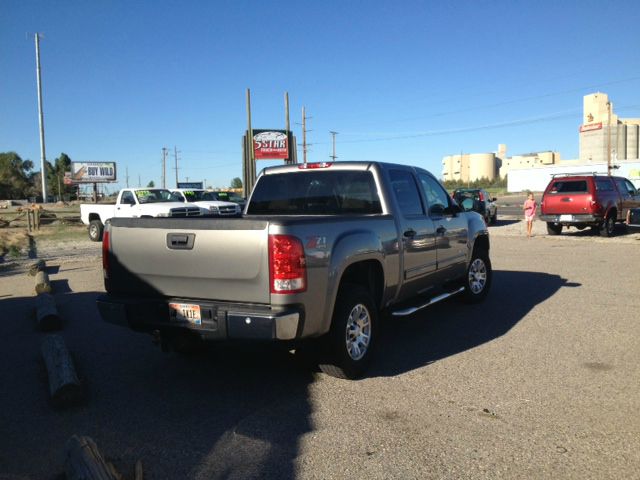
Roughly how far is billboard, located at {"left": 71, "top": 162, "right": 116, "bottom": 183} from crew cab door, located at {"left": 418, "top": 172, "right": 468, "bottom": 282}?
63.8 m

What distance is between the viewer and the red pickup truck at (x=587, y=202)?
1709 cm

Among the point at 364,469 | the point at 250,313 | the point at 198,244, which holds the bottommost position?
the point at 364,469

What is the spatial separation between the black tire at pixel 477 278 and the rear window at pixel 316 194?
8.59 ft

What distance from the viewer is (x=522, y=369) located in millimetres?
5102

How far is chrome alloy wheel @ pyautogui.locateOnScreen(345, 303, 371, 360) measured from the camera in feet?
15.8

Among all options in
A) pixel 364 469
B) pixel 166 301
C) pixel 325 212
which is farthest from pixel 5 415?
pixel 325 212

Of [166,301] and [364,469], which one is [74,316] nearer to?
[166,301]

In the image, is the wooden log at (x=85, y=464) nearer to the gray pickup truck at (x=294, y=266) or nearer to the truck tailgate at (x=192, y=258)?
the gray pickup truck at (x=294, y=266)

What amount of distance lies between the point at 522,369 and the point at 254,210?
3373 millimetres

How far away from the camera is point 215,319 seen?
422 cm

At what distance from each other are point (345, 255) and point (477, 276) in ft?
13.4

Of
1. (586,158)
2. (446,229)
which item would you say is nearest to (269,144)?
(446,229)

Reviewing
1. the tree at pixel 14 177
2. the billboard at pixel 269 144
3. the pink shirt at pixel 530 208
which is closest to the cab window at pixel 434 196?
the pink shirt at pixel 530 208

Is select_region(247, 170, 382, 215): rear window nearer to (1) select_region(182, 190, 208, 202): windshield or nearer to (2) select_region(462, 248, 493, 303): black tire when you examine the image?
(2) select_region(462, 248, 493, 303): black tire
